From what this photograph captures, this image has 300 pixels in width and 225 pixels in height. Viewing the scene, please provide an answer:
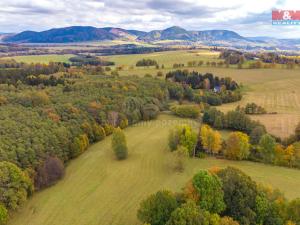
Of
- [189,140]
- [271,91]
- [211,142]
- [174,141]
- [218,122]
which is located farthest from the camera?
[271,91]

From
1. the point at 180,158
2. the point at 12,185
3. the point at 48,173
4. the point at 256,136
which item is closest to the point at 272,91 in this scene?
the point at 256,136

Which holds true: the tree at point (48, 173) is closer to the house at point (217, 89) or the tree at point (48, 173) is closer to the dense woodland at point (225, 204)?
the dense woodland at point (225, 204)

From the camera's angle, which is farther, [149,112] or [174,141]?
[149,112]

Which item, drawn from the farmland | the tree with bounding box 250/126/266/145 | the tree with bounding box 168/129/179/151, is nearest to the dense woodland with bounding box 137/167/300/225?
the tree with bounding box 168/129/179/151

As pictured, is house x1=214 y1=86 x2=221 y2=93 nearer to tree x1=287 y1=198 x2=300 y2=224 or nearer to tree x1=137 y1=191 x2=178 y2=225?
tree x1=287 y1=198 x2=300 y2=224

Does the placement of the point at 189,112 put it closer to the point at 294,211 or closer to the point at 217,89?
the point at 217,89

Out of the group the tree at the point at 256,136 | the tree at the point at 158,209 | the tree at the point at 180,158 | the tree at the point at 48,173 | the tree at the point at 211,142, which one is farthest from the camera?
the tree at the point at 256,136

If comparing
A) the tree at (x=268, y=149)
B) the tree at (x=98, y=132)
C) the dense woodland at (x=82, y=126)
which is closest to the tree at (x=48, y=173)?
the dense woodland at (x=82, y=126)
